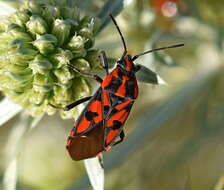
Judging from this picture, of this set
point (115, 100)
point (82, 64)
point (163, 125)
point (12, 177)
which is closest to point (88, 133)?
point (115, 100)

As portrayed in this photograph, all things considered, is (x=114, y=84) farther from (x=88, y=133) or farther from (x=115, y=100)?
(x=88, y=133)

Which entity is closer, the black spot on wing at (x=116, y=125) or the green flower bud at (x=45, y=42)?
the green flower bud at (x=45, y=42)

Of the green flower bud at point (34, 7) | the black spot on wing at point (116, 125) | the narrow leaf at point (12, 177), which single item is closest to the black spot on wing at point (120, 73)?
the black spot on wing at point (116, 125)

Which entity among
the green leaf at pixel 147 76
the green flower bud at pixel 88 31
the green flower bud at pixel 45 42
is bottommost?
the green leaf at pixel 147 76

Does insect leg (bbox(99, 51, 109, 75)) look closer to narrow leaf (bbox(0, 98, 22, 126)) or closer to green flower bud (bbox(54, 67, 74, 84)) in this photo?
green flower bud (bbox(54, 67, 74, 84))

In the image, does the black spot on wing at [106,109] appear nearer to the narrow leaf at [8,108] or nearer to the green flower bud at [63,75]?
the green flower bud at [63,75]

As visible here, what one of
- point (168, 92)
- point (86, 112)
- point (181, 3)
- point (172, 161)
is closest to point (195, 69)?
point (168, 92)

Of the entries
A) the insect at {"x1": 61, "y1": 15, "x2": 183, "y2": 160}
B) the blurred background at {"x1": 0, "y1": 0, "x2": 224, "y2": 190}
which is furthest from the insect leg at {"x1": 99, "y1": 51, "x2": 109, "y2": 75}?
the blurred background at {"x1": 0, "y1": 0, "x2": 224, "y2": 190}
